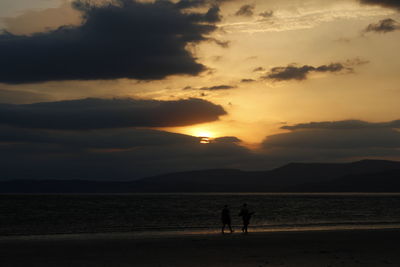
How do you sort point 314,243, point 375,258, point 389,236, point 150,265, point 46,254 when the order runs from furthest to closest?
point 389,236 < point 314,243 < point 46,254 < point 375,258 < point 150,265

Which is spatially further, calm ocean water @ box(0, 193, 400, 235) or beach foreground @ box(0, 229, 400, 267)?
calm ocean water @ box(0, 193, 400, 235)

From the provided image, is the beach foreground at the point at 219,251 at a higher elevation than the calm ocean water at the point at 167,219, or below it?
below

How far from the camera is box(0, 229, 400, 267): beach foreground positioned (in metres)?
22.8

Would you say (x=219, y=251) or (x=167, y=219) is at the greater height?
(x=167, y=219)

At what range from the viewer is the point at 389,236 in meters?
34.4

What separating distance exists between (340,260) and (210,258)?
19.2 ft

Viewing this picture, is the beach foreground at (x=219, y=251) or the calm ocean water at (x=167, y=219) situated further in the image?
the calm ocean water at (x=167, y=219)

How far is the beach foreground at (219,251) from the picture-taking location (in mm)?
22844

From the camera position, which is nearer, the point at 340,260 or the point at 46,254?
the point at 340,260

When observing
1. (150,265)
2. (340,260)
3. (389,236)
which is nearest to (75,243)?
A: (150,265)

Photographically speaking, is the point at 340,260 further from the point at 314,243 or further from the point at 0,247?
the point at 0,247

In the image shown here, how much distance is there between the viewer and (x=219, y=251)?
26.1m

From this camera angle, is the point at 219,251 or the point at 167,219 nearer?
the point at 219,251

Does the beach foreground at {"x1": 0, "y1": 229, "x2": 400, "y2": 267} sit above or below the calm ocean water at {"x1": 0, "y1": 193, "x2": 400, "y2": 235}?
below
